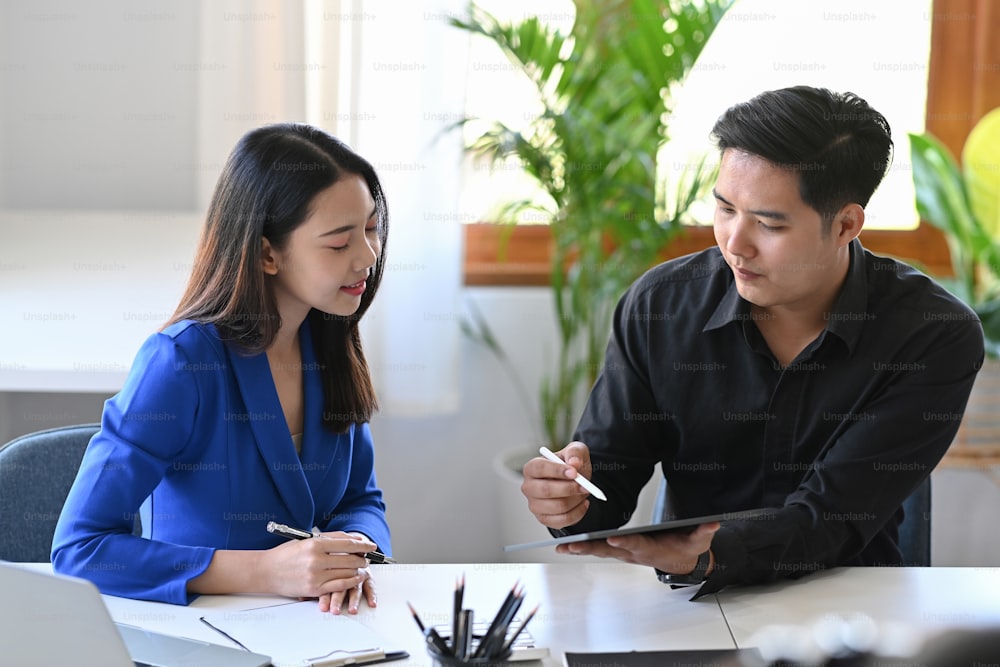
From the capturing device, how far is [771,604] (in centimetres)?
143

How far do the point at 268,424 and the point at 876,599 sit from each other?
92 centimetres

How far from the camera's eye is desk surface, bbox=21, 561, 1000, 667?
1.31 m

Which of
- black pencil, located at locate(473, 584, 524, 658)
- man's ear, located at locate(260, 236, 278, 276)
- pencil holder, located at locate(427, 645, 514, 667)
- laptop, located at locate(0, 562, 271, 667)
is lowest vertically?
pencil holder, located at locate(427, 645, 514, 667)

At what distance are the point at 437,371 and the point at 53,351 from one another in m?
1.09

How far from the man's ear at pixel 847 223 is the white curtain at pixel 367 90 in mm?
1477

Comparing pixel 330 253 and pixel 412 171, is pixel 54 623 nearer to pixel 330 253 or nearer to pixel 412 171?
pixel 330 253

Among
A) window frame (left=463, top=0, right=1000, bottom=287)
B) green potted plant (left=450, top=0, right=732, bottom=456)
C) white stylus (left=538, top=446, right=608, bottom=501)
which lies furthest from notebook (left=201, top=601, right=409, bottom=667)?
window frame (left=463, top=0, right=1000, bottom=287)

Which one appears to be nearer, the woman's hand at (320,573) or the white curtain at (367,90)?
the woman's hand at (320,573)

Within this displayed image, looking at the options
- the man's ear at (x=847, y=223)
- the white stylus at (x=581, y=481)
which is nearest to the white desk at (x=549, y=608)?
the white stylus at (x=581, y=481)

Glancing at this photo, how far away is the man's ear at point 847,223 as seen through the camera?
5.64 ft

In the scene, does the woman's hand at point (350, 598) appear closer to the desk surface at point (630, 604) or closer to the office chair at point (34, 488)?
the desk surface at point (630, 604)

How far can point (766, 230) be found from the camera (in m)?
1.67

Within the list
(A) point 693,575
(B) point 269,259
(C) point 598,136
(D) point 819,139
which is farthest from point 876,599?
(C) point 598,136

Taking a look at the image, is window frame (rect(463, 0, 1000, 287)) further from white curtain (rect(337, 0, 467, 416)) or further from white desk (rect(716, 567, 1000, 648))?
white desk (rect(716, 567, 1000, 648))
